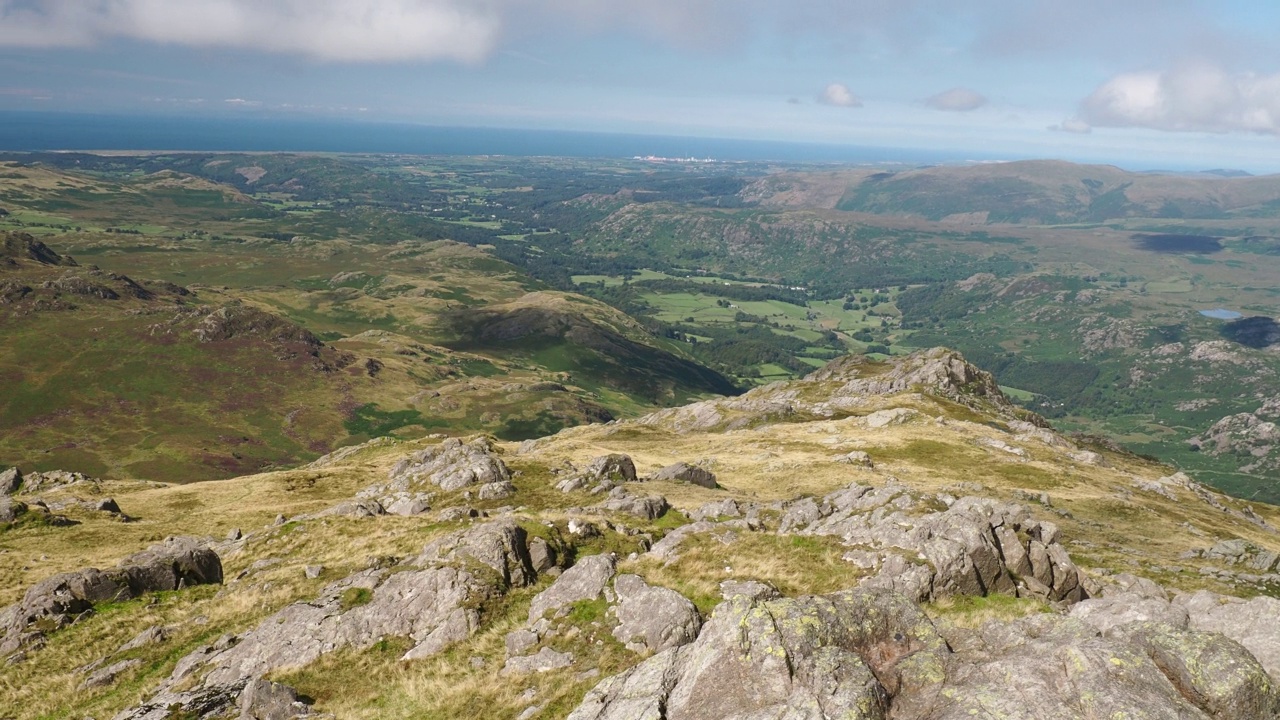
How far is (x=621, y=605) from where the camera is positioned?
31.6m

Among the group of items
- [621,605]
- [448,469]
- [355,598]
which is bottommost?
[448,469]

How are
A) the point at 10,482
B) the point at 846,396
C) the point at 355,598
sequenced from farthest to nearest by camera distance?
1. the point at 846,396
2. the point at 10,482
3. the point at 355,598

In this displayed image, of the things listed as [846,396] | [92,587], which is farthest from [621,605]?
[846,396]

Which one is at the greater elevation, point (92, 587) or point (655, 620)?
point (655, 620)

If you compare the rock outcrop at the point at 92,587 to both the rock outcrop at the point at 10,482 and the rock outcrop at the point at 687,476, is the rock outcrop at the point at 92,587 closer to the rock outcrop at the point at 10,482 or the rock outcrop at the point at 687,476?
the rock outcrop at the point at 687,476

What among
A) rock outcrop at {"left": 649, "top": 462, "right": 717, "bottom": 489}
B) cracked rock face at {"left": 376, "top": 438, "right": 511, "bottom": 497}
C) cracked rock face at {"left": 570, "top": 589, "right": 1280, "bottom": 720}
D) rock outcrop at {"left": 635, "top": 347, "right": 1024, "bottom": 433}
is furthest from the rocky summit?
rock outcrop at {"left": 635, "top": 347, "right": 1024, "bottom": 433}

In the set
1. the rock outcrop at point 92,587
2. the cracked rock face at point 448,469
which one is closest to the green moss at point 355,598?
the rock outcrop at point 92,587

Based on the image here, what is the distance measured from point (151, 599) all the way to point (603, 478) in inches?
1558

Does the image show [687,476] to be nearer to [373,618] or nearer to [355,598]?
[355,598]

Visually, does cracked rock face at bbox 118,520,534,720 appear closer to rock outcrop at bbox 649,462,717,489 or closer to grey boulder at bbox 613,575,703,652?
grey boulder at bbox 613,575,703,652

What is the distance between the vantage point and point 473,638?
3127 cm

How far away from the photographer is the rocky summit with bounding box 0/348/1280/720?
20.9 meters

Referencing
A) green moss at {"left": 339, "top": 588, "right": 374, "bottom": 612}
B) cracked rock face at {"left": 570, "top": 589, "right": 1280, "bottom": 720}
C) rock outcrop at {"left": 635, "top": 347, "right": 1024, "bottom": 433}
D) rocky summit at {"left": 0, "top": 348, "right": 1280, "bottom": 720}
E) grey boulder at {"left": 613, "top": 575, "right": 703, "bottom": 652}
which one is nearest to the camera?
cracked rock face at {"left": 570, "top": 589, "right": 1280, "bottom": 720}

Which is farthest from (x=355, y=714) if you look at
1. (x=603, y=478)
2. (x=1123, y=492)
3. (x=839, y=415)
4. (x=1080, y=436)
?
(x=1080, y=436)
